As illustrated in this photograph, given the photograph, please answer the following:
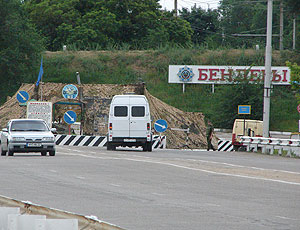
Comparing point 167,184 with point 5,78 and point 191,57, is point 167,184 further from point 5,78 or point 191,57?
point 191,57

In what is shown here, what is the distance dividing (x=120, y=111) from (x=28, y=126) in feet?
21.5

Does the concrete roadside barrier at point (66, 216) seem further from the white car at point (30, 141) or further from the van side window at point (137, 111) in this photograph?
the van side window at point (137, 111)

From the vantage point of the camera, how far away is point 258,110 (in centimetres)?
6588

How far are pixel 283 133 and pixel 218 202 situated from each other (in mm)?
56123

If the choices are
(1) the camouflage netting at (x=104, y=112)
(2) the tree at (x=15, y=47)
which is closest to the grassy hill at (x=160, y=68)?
(2) the tree at (x=15, y=47)

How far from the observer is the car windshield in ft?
99.6

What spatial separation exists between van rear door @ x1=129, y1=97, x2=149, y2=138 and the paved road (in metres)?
10.8

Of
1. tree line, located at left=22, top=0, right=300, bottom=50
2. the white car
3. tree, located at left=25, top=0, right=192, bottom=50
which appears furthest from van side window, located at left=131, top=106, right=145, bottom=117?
tree, located at left=25, top=0, right=192, bottom=50

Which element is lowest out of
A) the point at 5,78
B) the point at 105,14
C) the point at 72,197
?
the point at 72,197

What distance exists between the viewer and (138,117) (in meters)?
35.9

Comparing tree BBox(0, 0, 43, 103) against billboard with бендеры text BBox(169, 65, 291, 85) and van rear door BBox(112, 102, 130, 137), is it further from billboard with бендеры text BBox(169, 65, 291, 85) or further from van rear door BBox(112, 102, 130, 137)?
van rear door BBox(112, 102, 130, 137)

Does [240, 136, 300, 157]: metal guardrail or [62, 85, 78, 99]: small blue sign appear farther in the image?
[62, 85, 78, 99]: small blue sign

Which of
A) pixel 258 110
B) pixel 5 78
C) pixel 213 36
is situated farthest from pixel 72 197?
pixel 213 36

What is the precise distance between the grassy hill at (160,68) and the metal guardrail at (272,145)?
35.0m
